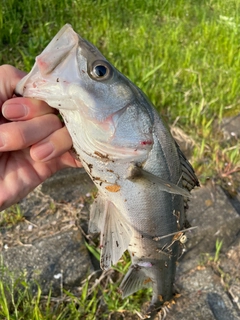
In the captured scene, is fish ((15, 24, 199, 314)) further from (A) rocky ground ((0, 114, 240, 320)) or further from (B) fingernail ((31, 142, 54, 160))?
(A) rocky ground ((0, 114, 240, 320))

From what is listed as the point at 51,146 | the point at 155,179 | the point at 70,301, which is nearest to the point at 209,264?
the point at 70,301

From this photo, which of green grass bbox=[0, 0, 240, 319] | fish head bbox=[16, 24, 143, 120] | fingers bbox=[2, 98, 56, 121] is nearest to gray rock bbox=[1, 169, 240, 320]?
green grass bbox=[0, 0, 240, 319]

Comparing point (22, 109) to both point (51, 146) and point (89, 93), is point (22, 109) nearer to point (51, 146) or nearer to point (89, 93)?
point (51, 146)

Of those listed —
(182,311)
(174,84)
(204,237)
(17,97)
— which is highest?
(17,97)

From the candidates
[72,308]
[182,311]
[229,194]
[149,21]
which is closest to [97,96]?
[72,308]

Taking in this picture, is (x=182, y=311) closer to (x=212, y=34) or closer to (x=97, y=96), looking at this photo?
(x=97, y=96)

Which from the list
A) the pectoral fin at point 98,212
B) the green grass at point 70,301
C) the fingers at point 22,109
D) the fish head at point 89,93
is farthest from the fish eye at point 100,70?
the green grass at point 70,301
